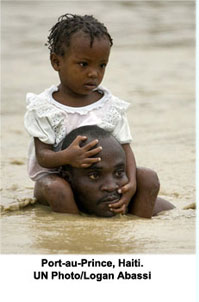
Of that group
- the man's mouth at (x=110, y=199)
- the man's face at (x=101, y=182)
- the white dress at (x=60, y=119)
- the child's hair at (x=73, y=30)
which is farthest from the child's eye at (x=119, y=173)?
the child's hair at (x=73, y=30)

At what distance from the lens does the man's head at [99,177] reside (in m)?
4.98

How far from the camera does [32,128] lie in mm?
5055

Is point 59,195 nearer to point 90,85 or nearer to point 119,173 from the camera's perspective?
point 119,173

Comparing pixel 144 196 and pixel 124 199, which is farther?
pixel 144 196

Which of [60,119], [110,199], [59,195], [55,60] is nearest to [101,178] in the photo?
[110,199]

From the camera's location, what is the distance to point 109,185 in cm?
498

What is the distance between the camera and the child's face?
195 inches

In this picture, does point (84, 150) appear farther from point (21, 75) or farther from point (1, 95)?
point (21, 75)

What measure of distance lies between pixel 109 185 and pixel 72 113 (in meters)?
0.58

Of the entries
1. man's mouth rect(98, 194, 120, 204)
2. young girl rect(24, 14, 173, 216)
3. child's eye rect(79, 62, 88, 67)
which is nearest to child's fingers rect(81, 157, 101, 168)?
young girl rect(24, 14, 173, 216)

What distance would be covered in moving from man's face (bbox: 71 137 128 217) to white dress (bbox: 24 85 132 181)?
8.6 inches

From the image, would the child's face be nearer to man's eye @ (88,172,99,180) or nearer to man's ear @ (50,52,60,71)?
man's ear @ (50,52,60,71)

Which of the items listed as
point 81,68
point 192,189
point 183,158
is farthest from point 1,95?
point 81,68

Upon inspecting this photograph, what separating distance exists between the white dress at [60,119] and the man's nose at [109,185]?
0.37m
